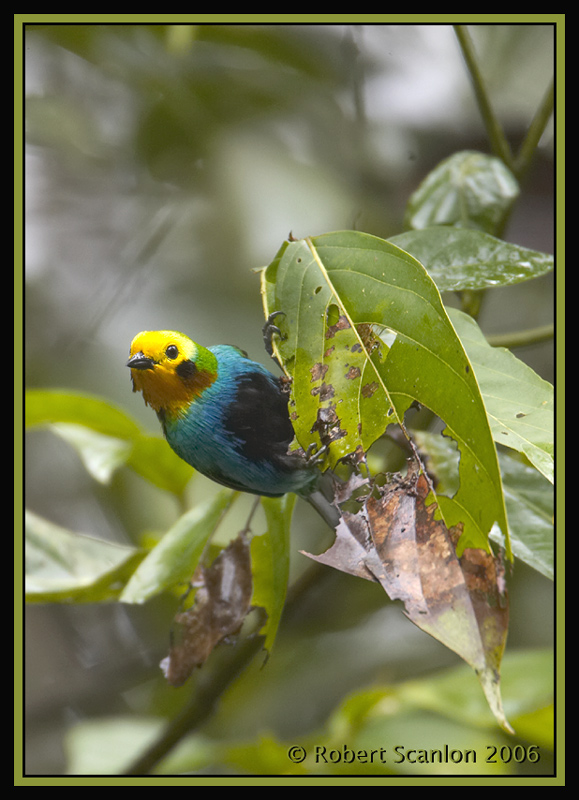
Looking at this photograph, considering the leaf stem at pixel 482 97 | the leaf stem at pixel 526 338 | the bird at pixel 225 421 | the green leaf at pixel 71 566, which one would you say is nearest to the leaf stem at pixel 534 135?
the leaf stem at pixel 482 97

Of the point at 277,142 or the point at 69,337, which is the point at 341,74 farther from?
the point at 69,337

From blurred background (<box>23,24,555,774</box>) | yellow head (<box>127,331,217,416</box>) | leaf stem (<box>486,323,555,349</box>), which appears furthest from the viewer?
blurred background (<box>23,24,555,774</box>)

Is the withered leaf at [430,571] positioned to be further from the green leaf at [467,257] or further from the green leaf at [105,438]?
the green leaf at [105,438]

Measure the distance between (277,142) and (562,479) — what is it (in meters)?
1.38

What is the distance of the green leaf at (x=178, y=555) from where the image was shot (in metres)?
0.78

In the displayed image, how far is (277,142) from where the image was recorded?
68.0 inches

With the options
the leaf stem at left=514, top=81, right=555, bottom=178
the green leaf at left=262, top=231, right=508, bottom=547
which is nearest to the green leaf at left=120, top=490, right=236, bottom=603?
the green leaf at left=262, top=231, right=508, bottom=547

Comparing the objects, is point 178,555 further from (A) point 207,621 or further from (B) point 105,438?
(B) point 105,438

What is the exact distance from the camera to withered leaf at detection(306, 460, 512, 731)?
472 millimetres

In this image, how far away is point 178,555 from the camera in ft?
2.57

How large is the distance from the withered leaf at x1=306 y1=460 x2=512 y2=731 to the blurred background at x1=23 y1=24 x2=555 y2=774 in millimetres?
765

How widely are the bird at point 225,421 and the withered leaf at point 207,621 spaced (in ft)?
0.44

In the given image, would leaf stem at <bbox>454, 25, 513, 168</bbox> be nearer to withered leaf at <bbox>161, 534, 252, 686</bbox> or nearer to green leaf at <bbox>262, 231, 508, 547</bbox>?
green leaf at <bbox>262, 231, 508, 547</bbox>

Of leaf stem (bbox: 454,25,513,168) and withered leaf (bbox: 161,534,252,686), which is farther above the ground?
leaf stem (bbox: 454,25,513,168)
